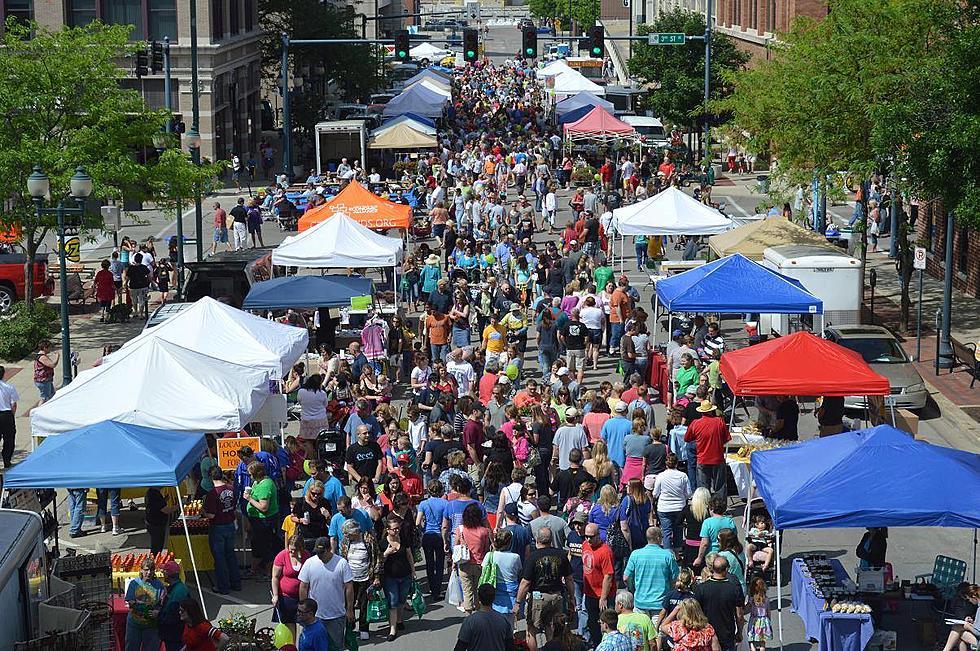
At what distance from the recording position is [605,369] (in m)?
26.8

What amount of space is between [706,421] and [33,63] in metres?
18.8

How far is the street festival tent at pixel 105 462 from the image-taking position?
15.4 m

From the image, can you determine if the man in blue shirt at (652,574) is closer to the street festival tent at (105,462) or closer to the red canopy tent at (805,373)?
the street festival tent at (105,462)

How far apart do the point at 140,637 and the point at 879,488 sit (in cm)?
702

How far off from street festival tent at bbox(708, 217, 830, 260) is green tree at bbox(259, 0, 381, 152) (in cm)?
3727

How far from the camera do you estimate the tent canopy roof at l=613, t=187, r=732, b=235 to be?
31516 millimetres

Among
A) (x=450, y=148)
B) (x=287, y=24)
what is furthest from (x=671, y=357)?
(x=287, y=24)

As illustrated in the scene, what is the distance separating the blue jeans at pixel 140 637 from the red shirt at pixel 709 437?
738 cm

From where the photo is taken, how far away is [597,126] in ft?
180

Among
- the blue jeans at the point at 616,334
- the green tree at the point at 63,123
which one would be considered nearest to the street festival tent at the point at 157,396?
the blue jeans at the point at 616,334

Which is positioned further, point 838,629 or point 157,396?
point 157,396

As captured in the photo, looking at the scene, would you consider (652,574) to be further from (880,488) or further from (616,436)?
(616,436)

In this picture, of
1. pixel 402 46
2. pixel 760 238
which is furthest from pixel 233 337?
pixel 402 46

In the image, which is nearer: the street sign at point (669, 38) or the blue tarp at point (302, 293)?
the blue tarp at point (302, 293)
